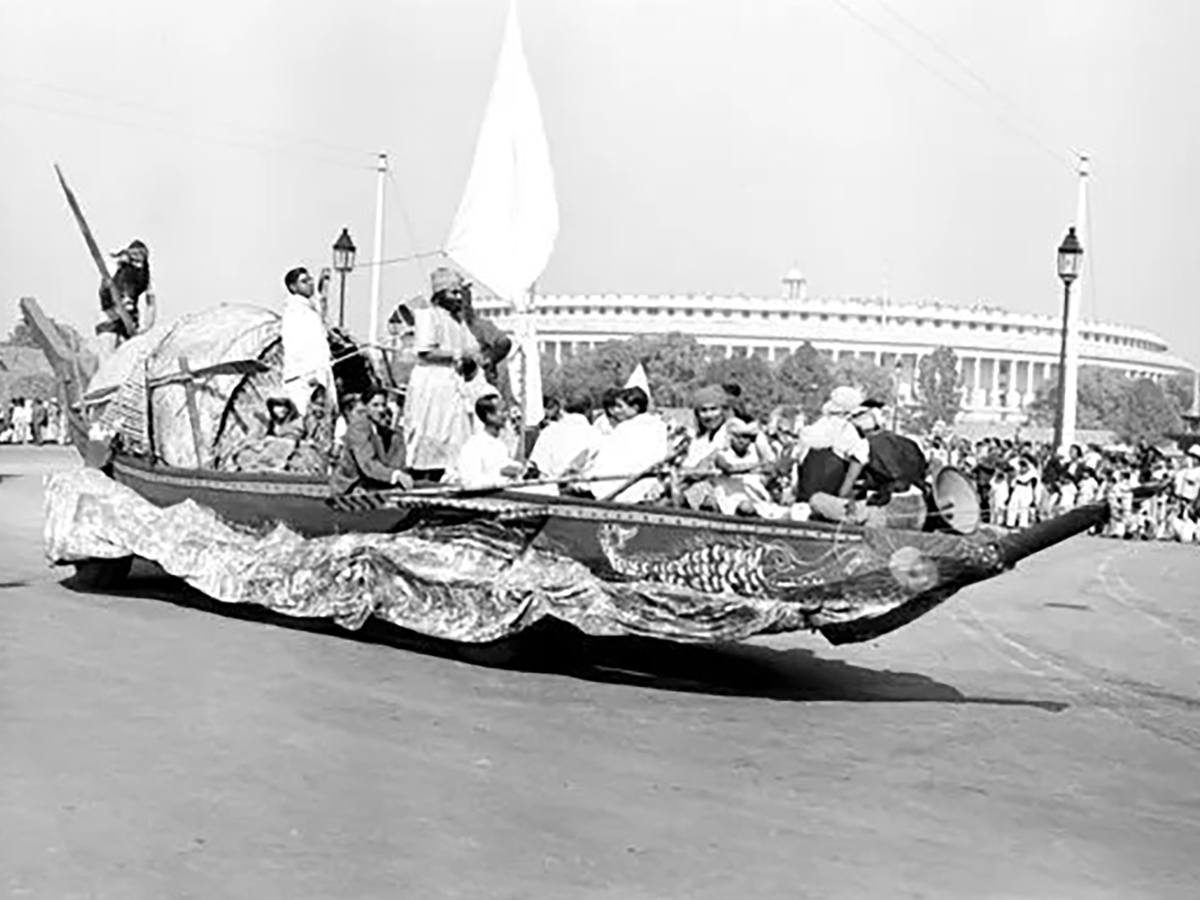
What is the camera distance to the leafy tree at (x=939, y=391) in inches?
3792

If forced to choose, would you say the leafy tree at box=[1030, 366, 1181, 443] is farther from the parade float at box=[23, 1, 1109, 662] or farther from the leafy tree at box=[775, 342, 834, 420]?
the parade float at box=[23, 1, 1109, 662]

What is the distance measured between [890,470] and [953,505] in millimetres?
650

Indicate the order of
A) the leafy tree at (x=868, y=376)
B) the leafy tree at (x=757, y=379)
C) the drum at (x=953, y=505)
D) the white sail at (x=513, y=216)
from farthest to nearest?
the leafy tree at (x=868, y=376), the leafy tree at (x=757, y=379), the white sail at (x=513, y=216), the drum at (x=953, y=505)

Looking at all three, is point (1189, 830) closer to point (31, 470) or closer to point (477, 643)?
point (477, 643)

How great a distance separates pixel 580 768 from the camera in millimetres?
7324

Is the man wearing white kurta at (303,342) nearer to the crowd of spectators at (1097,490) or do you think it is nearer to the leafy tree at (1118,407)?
the crowd of spectators at (1097,490)

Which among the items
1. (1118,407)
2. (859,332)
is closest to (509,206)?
(1118,407)

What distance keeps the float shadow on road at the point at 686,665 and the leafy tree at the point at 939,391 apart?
276ft

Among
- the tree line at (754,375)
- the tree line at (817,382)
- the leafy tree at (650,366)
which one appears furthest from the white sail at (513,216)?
the leafy tree at (650,366)

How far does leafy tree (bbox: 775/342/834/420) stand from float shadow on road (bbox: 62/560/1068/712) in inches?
2973

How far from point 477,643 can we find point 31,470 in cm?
2394

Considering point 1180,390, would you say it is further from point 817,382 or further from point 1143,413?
point 817,382

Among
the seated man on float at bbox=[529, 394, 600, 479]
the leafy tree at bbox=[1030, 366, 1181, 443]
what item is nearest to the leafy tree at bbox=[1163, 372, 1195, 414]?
the leafy tree at bbox=[1030, 366, 1181, 443]

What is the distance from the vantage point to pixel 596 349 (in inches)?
4277
